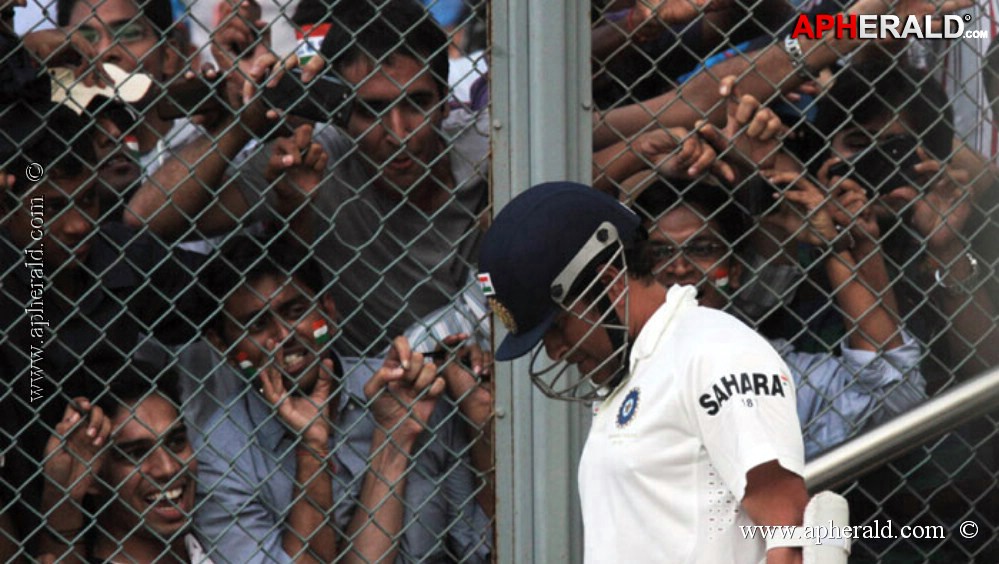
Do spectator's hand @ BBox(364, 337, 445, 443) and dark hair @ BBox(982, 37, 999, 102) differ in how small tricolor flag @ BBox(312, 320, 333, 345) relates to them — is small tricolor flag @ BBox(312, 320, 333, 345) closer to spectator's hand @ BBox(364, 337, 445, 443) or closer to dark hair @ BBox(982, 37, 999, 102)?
spectator's hand @ BBox(364, 337, 445, 443)

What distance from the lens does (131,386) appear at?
359 cm

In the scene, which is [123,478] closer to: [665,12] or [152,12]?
[152,12]

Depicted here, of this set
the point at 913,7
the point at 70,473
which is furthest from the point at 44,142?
the point at 913,7

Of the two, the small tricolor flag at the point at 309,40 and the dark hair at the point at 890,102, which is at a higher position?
the dark hair at the point at 890,102

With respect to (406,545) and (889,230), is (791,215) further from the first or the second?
(406,545)

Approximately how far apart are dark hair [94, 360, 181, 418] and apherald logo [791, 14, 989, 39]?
1905mm

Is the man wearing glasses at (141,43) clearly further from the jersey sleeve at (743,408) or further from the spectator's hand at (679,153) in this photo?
the jersey sleeve at (743,408)

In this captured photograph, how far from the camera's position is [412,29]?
3.71 meters

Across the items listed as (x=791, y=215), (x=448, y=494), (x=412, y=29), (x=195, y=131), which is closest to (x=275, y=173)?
(x=195, y=131)

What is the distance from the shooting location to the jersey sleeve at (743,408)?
2.22m

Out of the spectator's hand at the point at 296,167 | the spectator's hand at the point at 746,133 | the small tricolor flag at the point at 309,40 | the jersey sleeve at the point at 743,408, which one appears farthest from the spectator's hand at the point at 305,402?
the jersey sleeve at the point at 743,408

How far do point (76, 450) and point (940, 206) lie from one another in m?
2.37

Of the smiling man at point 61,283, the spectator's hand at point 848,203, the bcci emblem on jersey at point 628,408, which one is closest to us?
the bcci emblem on jersey at point 628,408

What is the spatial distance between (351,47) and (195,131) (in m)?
0.45
